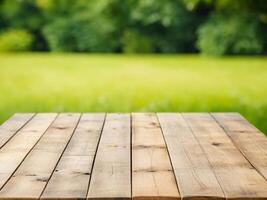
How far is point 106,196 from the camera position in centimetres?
182

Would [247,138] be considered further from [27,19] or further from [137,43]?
[27,19]

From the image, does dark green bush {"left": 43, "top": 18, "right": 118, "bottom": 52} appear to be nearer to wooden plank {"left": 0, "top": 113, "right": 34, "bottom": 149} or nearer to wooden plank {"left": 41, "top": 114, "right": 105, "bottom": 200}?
wooden plank {"left": 0, "top": 113, "right": 34, "bottom": 149}

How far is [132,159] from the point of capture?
92.8 inches

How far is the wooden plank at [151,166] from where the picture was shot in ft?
6.11

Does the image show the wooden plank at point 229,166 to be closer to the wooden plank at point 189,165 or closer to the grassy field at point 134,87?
the wooden plank at point 189,165

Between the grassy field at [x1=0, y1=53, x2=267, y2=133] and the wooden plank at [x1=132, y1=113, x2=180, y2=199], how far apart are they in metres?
3.66

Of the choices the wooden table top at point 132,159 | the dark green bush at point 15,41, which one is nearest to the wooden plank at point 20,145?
the wooden table top at point 132,159

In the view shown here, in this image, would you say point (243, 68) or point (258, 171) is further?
point (243, 68)

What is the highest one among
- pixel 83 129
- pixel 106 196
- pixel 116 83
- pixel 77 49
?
pixel 106 196

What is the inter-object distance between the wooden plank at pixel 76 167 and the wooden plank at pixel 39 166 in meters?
0.04

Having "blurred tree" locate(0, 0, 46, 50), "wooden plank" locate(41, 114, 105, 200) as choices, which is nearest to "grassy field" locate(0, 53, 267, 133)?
"wooden plank" locate(41, 114, 105, 200)

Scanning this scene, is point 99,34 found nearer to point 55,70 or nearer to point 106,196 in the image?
point 55,70

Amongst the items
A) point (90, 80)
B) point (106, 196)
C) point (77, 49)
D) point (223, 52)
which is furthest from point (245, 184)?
point (77, 49)

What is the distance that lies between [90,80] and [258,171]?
8970 millimetres
